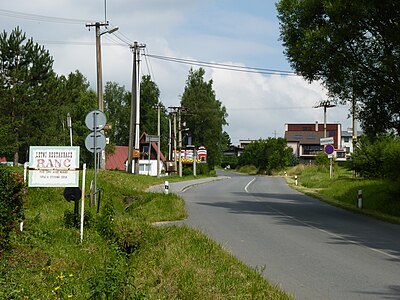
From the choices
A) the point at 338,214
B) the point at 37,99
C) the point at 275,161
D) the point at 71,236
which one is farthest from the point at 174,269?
the point at 275,161

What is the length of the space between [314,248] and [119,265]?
229 inches

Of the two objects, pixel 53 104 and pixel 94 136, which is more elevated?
pixel 53 104

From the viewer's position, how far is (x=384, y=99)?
22.8m

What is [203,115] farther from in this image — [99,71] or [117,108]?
[99,71]

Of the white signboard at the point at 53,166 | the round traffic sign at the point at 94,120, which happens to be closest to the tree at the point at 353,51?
the round traffic sign at the point at 94,120

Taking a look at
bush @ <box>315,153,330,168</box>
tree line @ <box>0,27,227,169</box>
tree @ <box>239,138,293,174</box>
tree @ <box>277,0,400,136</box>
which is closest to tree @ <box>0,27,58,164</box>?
tree line @ <box>0,27,227,169</box>

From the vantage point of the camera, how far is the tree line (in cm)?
5184

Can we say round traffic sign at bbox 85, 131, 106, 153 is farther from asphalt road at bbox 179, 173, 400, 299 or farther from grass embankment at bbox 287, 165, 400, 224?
grass embankment at bbox 287, 165, 400, 224

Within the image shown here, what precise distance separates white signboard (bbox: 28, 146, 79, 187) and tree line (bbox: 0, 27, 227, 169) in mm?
16725

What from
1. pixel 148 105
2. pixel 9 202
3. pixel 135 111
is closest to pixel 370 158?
Result: pixel 135 111

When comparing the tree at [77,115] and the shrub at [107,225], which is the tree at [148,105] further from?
the shrub at [107,225]

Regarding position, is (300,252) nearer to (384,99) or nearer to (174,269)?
(174,269)

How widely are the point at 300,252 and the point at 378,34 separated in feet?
41.5

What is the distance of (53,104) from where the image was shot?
55812mm
